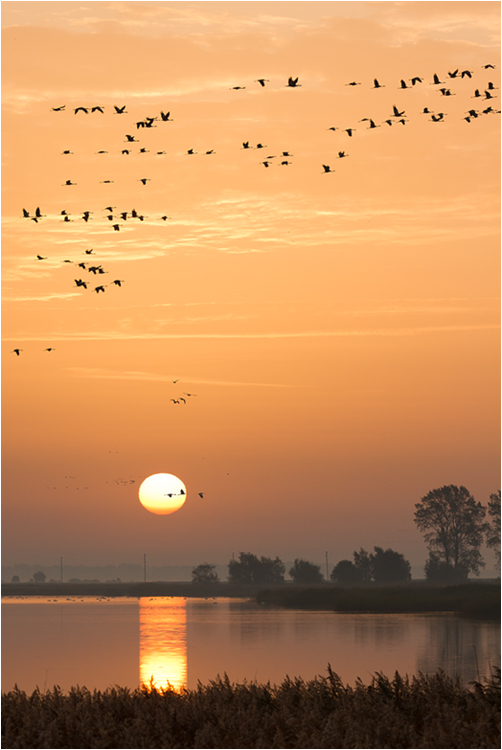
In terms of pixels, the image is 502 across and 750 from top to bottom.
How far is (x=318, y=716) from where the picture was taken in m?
Result: 19.3

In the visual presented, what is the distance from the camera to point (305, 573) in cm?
19038

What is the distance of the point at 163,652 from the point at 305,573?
129 m

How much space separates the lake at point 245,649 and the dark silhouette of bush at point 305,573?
8581 centimetres

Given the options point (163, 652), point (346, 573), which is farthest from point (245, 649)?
point (346, 573)

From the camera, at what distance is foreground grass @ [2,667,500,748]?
18172mm

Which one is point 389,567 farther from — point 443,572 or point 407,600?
point 407,600

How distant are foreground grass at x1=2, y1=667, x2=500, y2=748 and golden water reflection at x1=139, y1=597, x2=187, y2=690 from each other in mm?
2629

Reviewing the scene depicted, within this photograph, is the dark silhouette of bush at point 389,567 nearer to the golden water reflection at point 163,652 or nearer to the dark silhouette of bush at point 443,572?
the dark silhouette of bush at point 443,572

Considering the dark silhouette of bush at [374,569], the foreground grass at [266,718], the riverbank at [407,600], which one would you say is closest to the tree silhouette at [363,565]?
the dark silhouette of bush at [374,569]

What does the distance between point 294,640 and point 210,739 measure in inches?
2102

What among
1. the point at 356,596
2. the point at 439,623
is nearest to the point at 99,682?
the point at 439,623

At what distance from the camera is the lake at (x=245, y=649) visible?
162 ft

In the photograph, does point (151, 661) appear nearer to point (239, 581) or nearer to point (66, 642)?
point (66, 642)

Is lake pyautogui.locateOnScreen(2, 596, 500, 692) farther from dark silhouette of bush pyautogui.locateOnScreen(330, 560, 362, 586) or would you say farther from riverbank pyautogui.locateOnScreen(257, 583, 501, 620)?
dark silhouette of bush pyautogui.locateOnScreen(330, 560, 362, 586)
